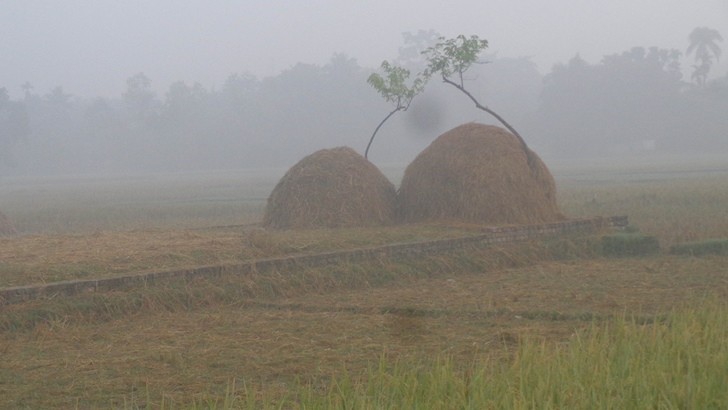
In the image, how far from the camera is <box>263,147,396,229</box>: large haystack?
14.1m

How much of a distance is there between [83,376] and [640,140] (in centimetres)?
6596

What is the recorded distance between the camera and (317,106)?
77.1m

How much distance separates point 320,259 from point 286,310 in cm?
170

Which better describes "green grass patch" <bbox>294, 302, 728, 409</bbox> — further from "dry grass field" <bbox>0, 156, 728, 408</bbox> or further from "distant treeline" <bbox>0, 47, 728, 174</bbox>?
"distant treeline" <bbox>0, 47, 728, 174</bbox>

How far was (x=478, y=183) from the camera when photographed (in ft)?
45.8

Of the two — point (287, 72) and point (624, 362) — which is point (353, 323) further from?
point (287, 72)

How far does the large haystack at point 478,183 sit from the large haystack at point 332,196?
0.48 metres

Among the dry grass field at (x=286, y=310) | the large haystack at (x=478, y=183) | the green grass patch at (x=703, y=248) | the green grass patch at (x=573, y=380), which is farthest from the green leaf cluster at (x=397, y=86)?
the green grass patch at (x=573, y=380)

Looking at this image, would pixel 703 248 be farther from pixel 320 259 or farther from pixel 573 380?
pixel 573 380

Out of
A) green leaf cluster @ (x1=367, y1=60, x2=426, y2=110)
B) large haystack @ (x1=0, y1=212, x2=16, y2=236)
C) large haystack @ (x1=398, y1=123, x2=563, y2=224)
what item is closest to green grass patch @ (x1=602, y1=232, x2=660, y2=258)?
large haystack @ (x1=398, y1=123, x2=563, y2=224)

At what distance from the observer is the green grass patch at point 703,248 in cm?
1197

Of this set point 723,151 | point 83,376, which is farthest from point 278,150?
point 83,376

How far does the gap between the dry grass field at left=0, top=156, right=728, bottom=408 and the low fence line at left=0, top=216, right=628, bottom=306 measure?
0.11 meters

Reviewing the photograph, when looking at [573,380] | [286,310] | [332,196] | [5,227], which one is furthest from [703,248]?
[5,227]
